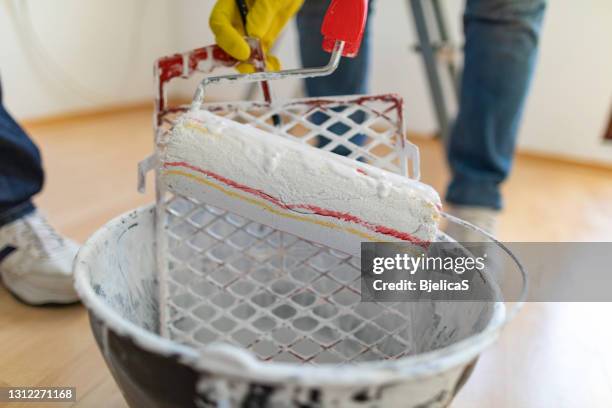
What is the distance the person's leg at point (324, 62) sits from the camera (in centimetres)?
72

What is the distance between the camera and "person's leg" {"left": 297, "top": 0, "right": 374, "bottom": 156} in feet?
2.37

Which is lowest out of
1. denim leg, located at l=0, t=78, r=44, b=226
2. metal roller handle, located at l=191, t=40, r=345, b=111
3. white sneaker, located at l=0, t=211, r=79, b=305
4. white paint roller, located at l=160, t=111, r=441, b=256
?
white sneaker, located at l=0, t=211, r=79, b=305

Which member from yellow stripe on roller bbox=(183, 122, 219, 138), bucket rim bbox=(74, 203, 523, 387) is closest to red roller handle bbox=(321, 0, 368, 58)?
yellow stripe on roller bbox=(183, 122, 219, 138)

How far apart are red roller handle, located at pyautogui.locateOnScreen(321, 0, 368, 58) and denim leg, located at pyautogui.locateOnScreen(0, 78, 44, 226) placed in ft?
1.33

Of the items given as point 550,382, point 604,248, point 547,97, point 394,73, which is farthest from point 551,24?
point 550,382

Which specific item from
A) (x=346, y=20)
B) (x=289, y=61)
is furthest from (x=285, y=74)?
(x=289, y=61)

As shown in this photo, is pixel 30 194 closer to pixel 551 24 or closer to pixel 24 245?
pixel 24 245

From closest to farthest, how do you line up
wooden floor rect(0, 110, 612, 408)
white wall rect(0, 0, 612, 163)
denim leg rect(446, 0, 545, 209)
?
wooden floor rect(0, 110, 612, 408)
denim leg rect(446, 0, 545, 209)
white wall rect(0, 0, 612, 163)

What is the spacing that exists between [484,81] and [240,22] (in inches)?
15.2

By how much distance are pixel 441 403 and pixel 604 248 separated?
2.45 ft

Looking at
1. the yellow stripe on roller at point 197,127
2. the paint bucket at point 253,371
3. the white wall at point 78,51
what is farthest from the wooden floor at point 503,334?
the white wall at point 78,51

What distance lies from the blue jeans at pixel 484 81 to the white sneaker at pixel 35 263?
0.44 m

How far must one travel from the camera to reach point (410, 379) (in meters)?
0.26

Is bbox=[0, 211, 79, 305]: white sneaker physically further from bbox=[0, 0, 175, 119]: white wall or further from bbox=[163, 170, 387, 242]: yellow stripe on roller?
bbox=[0, 0, 175, 119]: white wall
